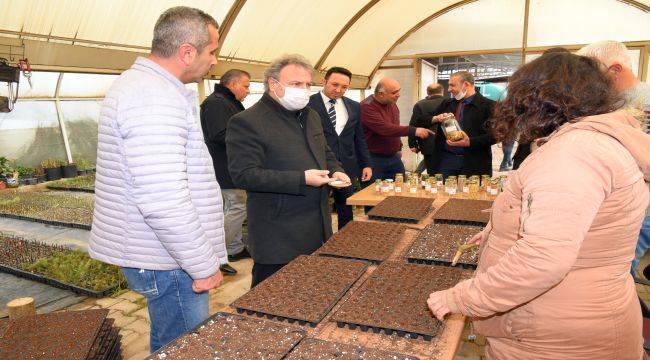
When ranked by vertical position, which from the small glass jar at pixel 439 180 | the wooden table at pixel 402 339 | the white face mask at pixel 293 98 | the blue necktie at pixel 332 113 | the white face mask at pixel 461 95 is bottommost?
the small glass jar at pixel 439 180

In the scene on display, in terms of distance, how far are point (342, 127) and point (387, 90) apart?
33.5 inches

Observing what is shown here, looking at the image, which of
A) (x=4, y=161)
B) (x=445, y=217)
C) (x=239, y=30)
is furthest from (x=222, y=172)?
(x=4, y=161)

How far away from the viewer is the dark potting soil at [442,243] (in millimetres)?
2065

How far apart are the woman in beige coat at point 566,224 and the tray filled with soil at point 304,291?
474mm

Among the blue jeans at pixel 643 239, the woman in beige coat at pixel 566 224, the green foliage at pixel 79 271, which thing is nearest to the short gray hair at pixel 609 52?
the blue jeans at pixel 643 239

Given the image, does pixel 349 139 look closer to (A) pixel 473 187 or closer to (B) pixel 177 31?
(A) pixel 473 187

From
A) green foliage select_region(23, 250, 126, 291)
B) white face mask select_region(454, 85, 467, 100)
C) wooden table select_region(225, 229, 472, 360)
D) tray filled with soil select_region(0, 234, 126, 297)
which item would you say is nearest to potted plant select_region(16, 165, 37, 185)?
tray filled with soil select_region(0, 234, 126, 297)

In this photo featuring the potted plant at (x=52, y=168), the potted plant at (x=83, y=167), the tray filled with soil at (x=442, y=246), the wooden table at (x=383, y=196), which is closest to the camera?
the tray filled with soil at (x=442, y=246)

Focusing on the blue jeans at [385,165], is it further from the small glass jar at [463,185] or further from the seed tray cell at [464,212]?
the seed tray cell at [464,212]

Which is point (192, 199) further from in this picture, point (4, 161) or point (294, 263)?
point (4, 161)

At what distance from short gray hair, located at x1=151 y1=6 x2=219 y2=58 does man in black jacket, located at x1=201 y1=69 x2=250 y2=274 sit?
7.57ft

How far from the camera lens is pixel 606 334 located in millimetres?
1220

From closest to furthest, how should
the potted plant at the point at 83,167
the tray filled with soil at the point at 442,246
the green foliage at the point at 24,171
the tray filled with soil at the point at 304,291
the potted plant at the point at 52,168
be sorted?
the tray filled with soil at the point at 304,291 < the tray filled with soil at the point at 442,246 < the green foliage at the point at 24,171 < the potted plant at the point at 52,168 < the potted plant at the point at 83,167

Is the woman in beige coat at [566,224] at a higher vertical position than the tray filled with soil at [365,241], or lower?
higher
